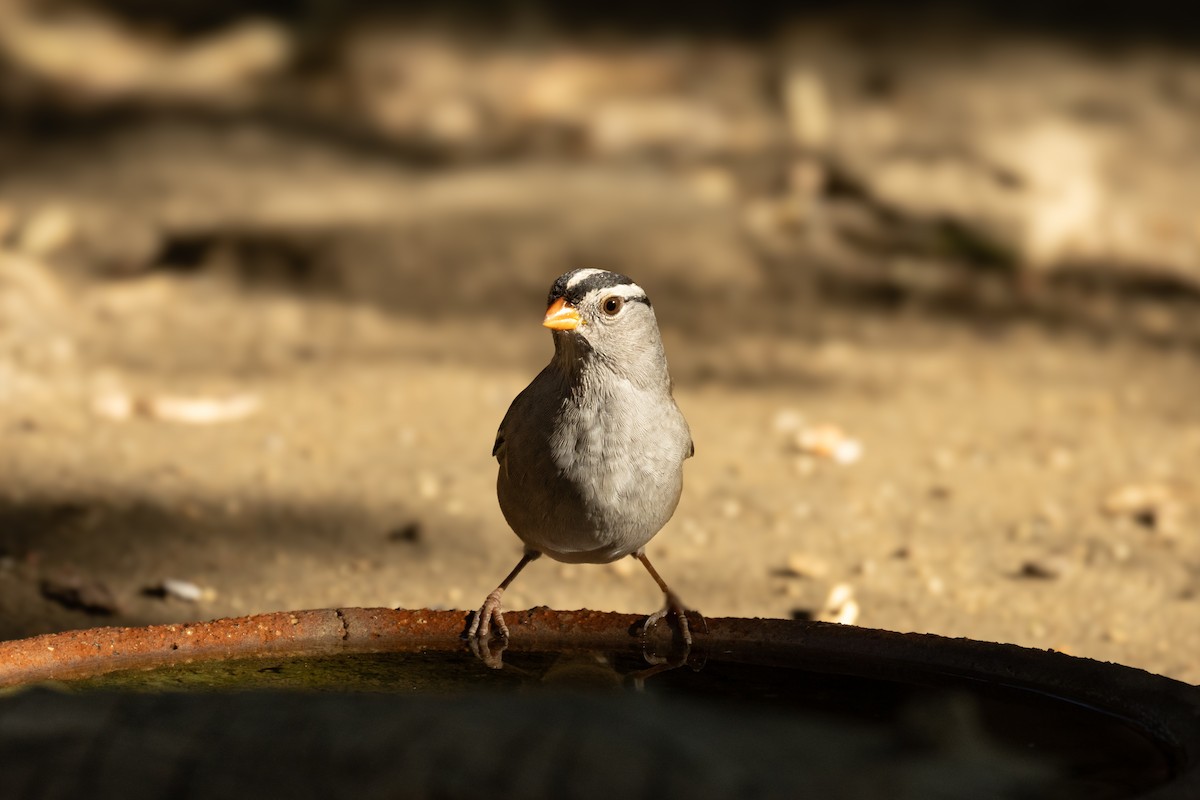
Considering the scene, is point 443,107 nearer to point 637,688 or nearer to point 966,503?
point 966,503

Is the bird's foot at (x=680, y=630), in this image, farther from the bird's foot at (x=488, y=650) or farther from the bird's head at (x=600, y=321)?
the bird's head at (x=600, y=321)

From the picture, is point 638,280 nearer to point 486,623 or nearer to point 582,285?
point 582,285

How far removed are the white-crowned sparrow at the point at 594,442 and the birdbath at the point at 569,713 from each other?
0.11 meters

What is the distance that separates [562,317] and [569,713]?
0.65 m

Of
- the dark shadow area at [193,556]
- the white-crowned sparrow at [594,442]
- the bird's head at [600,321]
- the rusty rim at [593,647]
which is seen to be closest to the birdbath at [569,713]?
the rusty rim at [593,647]

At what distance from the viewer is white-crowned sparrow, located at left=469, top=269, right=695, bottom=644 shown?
7.59ft

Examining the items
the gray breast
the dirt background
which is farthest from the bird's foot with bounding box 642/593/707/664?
the dirt background

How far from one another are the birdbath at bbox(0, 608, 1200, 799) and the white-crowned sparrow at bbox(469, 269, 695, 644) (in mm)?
110

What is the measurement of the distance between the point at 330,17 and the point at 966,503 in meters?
5.57

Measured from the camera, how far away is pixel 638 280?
614cm

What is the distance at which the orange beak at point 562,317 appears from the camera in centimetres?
230

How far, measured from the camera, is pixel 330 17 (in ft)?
27.4

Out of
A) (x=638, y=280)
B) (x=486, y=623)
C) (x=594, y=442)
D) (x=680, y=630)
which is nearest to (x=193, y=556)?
(x=486, y=623)

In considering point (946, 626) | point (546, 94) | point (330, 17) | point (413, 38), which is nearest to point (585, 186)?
point (546, 94)
